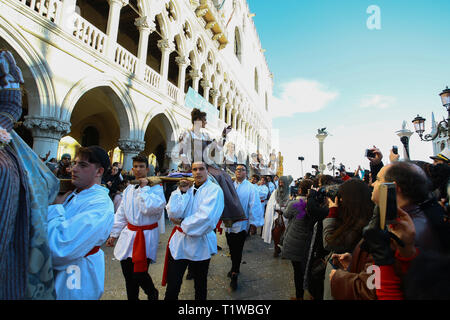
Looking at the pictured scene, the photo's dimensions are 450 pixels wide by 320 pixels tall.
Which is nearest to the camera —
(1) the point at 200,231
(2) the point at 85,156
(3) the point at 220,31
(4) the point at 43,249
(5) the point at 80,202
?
(4) the point at 43,249

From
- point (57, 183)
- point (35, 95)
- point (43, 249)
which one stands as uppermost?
point (35, 95)

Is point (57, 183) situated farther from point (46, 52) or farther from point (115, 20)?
point (115, 20)

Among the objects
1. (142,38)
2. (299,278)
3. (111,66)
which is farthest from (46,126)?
(299,278)

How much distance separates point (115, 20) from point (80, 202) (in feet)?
32.1

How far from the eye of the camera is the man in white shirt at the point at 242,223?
3850 mm

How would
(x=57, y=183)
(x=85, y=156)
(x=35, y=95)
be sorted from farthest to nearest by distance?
(x=35, y=95), (x=85, y=156), (x=57, y=183)

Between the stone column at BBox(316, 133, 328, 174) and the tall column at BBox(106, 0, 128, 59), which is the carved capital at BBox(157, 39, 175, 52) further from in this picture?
the stone column at BBox(316, 133, 328, 174)

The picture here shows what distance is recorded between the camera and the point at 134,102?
9391mm

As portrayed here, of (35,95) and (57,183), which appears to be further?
(35,95)

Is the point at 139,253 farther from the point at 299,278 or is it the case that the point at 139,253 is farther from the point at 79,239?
the point at 299,278

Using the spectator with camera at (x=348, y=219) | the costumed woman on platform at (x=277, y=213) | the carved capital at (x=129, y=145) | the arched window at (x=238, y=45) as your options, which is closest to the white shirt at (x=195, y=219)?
the spectator with camera at (x=348, y=219)

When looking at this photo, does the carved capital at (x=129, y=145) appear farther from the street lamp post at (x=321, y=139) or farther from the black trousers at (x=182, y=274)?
the street lamp post at (x=321, y=139)

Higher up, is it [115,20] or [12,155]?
[115,20]
